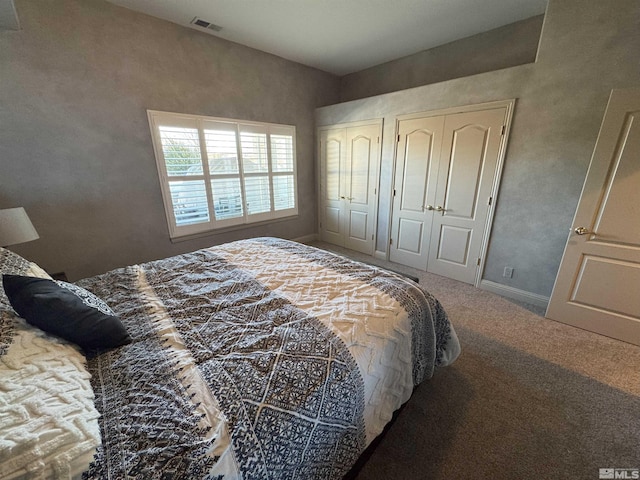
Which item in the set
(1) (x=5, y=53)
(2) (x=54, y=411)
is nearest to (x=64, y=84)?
(1) (x=5, y=53)

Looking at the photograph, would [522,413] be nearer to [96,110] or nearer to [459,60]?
[459,60]

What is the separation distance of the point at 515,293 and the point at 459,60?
2.84m

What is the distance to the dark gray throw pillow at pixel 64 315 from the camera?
3.09 feet

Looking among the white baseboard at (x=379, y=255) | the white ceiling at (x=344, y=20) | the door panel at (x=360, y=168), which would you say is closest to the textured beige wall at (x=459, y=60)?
the white ceiling at (x=344, y=20)

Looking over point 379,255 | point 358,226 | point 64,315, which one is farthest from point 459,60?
point 64,315

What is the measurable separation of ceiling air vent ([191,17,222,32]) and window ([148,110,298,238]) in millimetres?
890

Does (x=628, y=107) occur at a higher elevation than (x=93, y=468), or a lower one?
higher

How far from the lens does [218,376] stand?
0.88 metres

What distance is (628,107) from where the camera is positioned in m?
1.73

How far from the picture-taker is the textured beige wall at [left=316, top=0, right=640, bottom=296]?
190 cm

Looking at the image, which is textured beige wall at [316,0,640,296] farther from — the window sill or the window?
the window sill

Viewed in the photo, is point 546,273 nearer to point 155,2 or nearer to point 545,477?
point 545,477

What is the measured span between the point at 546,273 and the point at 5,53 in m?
5.03

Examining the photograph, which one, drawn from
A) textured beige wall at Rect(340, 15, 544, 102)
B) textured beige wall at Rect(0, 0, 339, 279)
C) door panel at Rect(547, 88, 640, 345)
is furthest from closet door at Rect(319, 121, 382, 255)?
door panel at Rect(547, 88, 640, 345)
